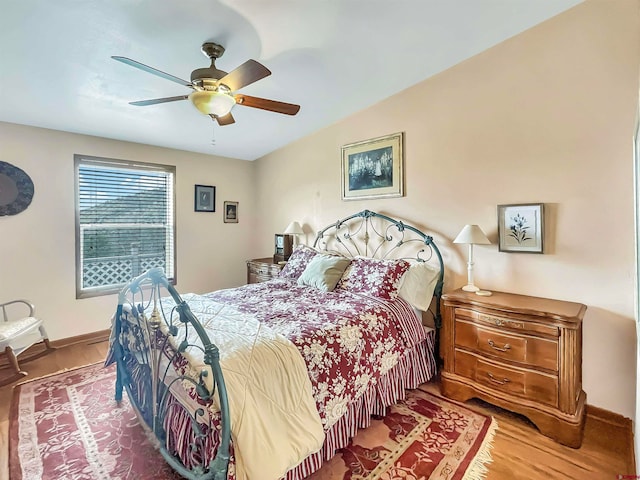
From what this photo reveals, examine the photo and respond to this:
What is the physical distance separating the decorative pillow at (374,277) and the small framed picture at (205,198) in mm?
2549

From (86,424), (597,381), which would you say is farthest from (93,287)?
(597,381)

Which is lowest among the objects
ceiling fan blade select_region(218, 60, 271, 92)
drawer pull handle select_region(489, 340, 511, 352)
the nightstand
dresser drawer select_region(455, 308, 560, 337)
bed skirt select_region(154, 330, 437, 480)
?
bed skirt select_region(154, 330, 437, 480)

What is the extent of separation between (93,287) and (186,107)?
2.37 meters

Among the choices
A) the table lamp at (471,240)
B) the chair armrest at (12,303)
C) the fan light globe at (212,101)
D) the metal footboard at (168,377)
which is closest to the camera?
the metal footboard at (168,377)

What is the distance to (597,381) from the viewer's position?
2.07 metres

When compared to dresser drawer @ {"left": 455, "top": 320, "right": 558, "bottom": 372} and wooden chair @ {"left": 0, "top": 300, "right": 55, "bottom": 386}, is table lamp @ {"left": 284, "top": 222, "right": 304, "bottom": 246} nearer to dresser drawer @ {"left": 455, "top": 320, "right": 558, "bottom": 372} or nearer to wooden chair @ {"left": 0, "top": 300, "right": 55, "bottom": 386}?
dresser drawer @ {"left": 455, "top": 320, "right": 558, "bottom": 372}

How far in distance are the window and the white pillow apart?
3.13 metres

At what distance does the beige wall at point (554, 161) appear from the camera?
1.96 metres

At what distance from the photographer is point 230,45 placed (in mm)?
2088

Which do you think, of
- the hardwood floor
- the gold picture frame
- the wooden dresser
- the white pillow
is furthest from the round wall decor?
the wooden dresser

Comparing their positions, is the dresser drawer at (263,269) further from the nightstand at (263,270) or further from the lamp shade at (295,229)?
the lamp shade at (295,229)

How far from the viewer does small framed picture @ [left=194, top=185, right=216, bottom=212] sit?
4297 mm

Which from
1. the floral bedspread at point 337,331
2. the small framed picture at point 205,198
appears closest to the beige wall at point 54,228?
the small framed picture at point 205,198

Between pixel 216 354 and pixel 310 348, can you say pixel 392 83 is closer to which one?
pixel 310 348
